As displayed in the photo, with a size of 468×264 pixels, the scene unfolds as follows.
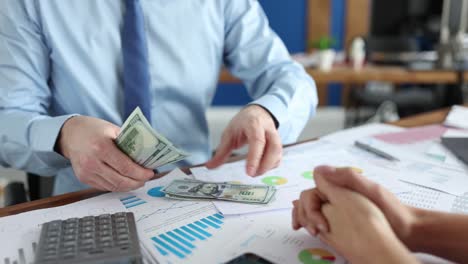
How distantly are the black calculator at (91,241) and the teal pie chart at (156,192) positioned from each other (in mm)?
116

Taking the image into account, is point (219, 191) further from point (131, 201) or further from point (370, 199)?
point (370, 199)

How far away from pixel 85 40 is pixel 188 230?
1.88 ft

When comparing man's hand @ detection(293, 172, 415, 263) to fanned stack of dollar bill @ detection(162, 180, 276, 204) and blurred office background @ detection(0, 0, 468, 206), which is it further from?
blurred office background @ detection(0, 0, 468, 206)

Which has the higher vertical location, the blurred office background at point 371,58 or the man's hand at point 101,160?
the man's hand at point 101,160

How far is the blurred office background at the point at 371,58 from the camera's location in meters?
2.58

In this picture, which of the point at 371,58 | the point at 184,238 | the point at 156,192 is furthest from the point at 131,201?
the point at 371,58

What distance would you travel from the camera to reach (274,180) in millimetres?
817

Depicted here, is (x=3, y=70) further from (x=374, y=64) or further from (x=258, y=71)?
(x=374, y=64)

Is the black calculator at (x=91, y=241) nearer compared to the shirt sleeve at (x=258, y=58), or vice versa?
the black calculator at (x=91, y=241)

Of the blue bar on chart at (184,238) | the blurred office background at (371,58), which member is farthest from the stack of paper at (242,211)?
the blurred office background at (371,58)

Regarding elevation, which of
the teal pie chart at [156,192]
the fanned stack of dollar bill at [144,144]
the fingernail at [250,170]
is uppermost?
the fanned stack of dollar bill at [144,144]

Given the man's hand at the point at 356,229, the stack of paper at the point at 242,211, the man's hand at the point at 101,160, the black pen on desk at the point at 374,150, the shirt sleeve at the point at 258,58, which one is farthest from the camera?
the shirt sleeve at the point at 258,58

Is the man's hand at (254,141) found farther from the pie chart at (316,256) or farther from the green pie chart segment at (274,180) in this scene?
the pie chart at (316,256)

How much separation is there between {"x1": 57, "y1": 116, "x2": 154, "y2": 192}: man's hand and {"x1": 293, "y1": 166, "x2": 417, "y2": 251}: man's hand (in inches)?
11.2
